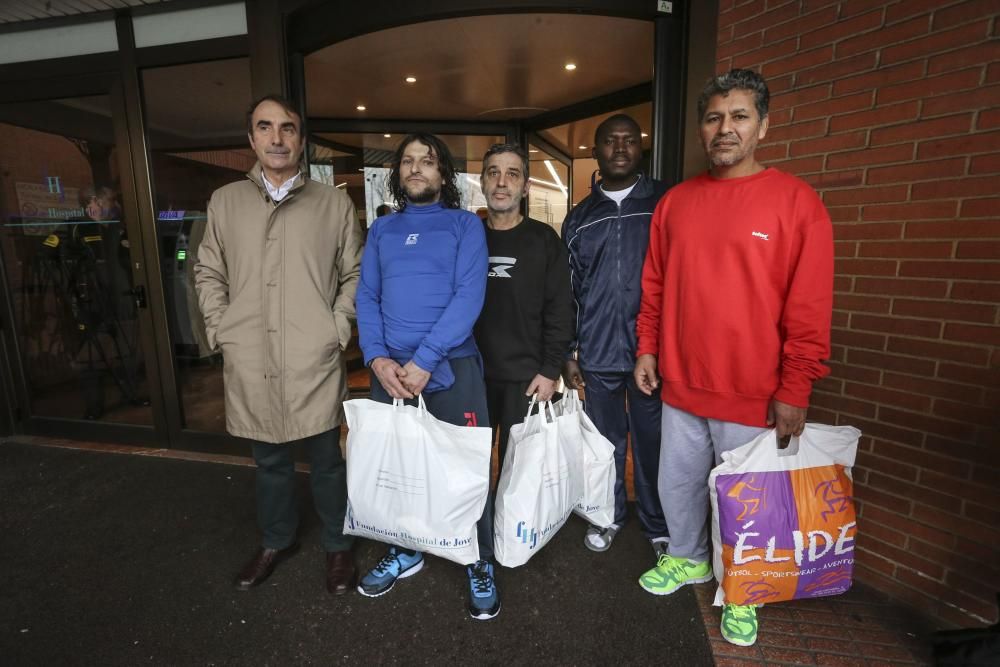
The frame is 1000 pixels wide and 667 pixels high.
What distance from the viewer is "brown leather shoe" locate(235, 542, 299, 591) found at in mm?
2129

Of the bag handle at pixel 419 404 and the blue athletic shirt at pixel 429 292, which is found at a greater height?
the blue athletic shirt at pixel 429 292

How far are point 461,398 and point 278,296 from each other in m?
0.83

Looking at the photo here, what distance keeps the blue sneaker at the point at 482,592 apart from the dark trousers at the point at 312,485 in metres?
0.60

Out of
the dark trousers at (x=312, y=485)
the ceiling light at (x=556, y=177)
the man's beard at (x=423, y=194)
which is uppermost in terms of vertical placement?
the ceiling light at (x=556, y=177)

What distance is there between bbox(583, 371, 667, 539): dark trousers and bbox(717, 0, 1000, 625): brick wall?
2.31 feet

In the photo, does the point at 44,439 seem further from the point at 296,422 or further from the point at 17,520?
the point at 296,422

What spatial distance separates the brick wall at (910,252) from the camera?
1709 mm

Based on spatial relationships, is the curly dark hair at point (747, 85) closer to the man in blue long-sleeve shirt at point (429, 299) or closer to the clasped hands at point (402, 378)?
the man in blue long-sleeve shirt at point (429, 299)

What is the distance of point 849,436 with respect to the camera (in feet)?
5.64

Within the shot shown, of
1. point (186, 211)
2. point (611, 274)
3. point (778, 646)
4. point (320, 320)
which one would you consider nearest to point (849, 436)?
point (778, 646)

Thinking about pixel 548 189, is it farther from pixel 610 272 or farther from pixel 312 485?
pixel 312 485

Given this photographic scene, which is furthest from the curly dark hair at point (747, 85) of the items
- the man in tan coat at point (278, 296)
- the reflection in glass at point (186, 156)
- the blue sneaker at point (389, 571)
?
the reflection in glass at point (186, 156)

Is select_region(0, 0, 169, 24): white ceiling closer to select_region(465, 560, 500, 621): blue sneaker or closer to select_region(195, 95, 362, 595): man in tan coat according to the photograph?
select_region(195, 95, 362, 595): man in tan coat

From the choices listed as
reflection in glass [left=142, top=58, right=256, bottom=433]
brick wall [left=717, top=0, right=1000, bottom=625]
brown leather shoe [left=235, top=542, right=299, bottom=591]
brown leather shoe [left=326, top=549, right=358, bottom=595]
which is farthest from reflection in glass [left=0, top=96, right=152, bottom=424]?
brick wall [left=717, top=0, right=1000, bottom=625]
